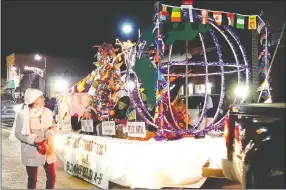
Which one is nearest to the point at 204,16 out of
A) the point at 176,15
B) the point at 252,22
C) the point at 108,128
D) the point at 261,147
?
the point at 176,15

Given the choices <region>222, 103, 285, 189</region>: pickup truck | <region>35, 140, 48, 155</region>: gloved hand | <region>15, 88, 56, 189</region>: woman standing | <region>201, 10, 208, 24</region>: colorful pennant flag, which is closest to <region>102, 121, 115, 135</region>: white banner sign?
<region>15, 88, 56, 189</region>: woman standing

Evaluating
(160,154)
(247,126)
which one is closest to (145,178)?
(160,154)

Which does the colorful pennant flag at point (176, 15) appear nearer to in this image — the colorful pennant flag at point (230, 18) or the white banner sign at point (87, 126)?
the colorful pennant flag at point (230, 18)

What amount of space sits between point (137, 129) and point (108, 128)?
1.08 m

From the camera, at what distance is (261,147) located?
444 cm

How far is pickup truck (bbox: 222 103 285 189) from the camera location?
435 centimetres

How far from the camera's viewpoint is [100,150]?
788 centimetres

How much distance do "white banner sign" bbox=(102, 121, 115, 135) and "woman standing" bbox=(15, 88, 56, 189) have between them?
231cm

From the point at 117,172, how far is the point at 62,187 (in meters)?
1.41

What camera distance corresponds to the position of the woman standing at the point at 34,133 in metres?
5.64

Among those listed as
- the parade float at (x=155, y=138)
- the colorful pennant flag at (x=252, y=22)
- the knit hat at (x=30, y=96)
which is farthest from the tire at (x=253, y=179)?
the colorful pennant flag at (x=252, y=22)

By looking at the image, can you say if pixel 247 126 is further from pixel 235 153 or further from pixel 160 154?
pixel 160 154

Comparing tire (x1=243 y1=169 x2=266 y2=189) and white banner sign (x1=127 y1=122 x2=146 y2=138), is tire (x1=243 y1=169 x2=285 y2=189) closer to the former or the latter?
tire (x1=243 y1=169 x2=266 y2=189)

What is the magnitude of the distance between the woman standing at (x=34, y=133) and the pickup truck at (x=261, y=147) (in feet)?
9.19
